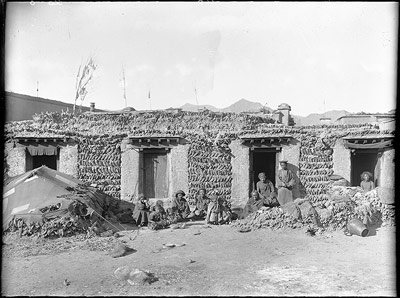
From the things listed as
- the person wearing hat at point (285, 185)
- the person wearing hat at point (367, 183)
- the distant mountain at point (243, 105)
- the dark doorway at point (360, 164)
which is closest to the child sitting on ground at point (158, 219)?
the person wearing hat at point (285, 185)

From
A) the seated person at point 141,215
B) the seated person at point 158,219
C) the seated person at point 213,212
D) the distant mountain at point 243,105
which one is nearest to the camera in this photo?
the seated person at point 158,219

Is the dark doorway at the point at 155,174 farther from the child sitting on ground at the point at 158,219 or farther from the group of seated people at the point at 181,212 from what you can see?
the child sitting on ground at the point at 158,219

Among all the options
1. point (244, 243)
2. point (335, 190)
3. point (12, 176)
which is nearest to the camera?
point (244, 243)

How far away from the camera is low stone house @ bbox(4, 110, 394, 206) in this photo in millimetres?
11820

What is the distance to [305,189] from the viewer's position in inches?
467

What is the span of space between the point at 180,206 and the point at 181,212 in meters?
0.20

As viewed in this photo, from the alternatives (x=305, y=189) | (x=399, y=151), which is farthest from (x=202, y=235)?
(x=399, y=151)

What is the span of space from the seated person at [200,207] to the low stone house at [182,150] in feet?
2.01

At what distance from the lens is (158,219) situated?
1043 centimetres

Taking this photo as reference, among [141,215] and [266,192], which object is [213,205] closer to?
[266,192]

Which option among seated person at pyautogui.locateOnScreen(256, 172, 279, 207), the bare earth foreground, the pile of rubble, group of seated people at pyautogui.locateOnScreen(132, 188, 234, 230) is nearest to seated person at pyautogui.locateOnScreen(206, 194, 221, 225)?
group of seated people at pyautogui.locateOnScreen(132, 188, 234, 230)

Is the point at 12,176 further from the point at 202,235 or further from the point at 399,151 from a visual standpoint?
the point at 399,151

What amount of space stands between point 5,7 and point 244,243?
6.90 metres

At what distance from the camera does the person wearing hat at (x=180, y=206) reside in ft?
36.6
